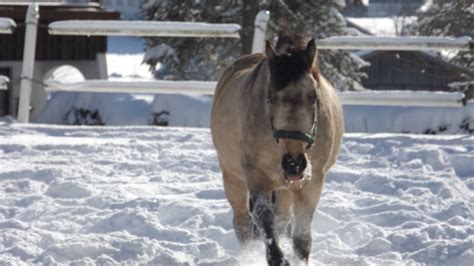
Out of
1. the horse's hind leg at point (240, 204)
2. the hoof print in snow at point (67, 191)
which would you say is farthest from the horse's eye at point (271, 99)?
the hoof print in snow at point (67, 191)

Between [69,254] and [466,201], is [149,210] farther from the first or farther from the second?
[466,201]

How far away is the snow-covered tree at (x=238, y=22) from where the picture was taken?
1752cm

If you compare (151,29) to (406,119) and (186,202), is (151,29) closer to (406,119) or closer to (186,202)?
(406,119)

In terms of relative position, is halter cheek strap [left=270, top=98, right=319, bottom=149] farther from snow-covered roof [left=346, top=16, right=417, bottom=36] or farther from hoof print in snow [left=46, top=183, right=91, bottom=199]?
snow-covered roof [left=346, top=16, right=417, bottom=36]

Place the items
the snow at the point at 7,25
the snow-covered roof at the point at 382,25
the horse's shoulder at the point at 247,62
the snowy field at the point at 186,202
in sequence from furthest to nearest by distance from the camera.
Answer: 1. the snow-covered roof at the point at 382,25
2. the snow at the point at 7,25
3. the horse's shoulder at the point at 247,62
4. the snowy field at the point at 186,202

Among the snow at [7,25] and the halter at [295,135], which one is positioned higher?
the halter at [295,135]

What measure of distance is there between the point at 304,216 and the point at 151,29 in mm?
5679

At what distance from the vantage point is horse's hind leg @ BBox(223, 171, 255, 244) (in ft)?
17.3

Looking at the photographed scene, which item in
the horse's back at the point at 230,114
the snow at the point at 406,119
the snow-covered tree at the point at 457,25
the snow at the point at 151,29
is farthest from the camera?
the snow-covered tree at the point at 457,25

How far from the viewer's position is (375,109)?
11148 mm

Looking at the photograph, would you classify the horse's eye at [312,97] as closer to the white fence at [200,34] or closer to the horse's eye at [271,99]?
the horse's eye at [271,99]

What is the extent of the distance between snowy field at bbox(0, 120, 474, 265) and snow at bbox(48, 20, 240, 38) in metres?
1.23

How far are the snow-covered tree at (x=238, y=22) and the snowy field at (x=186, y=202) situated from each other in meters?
8.58

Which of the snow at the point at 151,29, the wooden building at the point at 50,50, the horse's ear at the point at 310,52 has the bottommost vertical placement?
the wooden building at the point at 50,50
